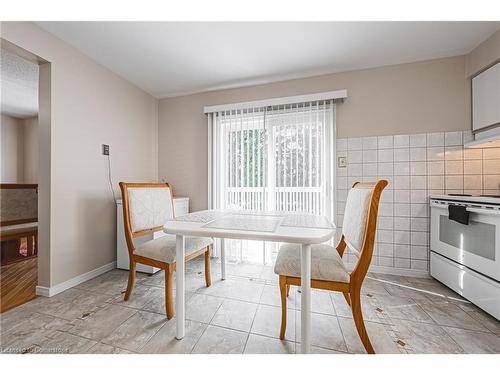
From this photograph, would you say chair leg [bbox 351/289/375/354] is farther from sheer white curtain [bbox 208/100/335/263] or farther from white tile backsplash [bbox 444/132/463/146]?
white tile backsplash [bbox 444/132/463/146]

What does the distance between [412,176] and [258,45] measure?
6.90ft

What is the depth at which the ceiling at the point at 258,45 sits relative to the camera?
171 centimetres

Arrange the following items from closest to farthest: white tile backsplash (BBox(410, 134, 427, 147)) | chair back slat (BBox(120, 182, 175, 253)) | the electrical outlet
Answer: chair back slat (BBox(120, 182, 175, 253)), white tile backsplash (BBox(410, 134, 427, 147)), the electrical outlet

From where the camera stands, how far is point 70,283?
6.33 feet

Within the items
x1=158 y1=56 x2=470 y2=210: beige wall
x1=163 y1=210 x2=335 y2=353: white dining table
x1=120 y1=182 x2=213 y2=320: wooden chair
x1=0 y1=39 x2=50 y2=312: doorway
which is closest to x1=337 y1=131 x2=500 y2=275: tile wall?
x1=158 y1=56 x2=470 y2=210: beige wall

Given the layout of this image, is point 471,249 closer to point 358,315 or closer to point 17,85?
point 358,315

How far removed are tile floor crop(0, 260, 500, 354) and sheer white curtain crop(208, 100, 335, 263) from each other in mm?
921

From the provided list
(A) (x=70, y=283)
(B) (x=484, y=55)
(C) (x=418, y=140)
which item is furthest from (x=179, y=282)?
(B) (x=484, y=55)

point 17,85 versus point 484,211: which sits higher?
point 17,85

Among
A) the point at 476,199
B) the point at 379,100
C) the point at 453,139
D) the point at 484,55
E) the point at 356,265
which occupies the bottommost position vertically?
the point at 356,265

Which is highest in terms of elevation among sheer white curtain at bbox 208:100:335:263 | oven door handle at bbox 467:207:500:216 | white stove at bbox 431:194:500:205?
sheer white curtain at bbox 208:100:335:263

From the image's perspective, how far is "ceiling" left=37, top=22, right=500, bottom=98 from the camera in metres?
1.71

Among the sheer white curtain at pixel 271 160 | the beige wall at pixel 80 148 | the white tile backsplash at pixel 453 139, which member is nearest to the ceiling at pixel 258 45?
the beige wall at pixel 80 148

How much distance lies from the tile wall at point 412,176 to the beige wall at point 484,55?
0.60 m
